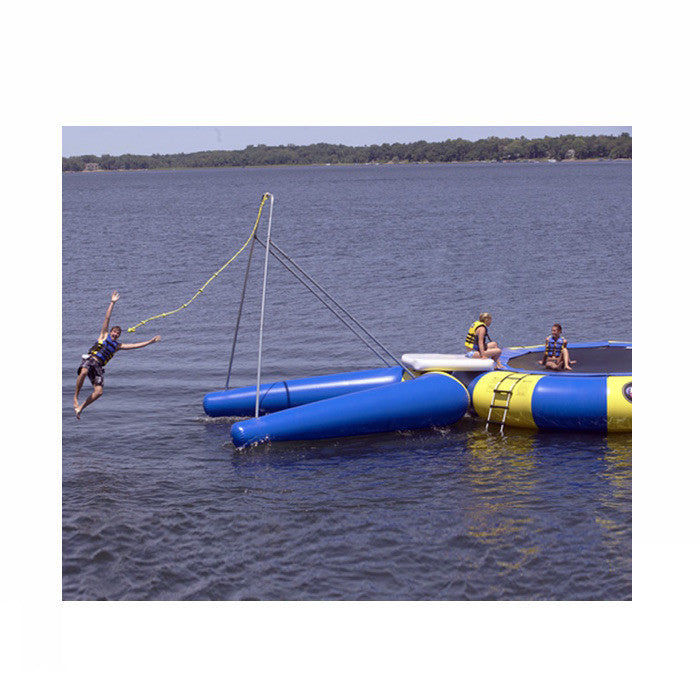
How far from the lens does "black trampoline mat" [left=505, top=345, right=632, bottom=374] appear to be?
13031 mm

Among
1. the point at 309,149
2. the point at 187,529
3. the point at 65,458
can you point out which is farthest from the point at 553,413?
the point at 309,149

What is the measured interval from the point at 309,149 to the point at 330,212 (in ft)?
87.5

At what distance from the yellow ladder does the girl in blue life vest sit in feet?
2.11

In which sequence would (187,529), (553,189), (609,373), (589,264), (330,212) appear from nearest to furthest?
(187,529) → (609,373) → (589,264) → (330,212) → (553,189)

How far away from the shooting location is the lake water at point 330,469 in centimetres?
880

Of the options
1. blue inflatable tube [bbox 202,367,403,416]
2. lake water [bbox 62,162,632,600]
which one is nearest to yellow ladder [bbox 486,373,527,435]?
lake water [bbox 62,162,632,600]

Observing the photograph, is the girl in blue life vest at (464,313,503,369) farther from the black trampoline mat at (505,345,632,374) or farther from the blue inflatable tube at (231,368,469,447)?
the blue inflatable tube at (231,368,469,447)

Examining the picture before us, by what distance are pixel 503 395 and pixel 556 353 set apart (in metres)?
1.15

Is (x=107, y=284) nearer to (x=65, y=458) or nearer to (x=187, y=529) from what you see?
(x=65, y=458)

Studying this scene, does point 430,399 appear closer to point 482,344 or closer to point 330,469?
point 482,344

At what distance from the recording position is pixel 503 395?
12523mm

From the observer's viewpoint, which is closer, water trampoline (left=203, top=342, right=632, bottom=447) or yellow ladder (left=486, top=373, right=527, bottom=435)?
water trampoline (left=203, top=342, right=632, bottom=447)

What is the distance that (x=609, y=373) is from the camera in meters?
12.5

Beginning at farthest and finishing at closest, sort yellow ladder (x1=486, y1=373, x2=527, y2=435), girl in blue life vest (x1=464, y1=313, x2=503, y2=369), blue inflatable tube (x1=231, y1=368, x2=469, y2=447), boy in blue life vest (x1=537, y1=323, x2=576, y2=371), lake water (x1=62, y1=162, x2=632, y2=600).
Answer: girl in blue life vest (x1=464, y1=313, x2=503, y2=369), boy in blue life vest (x1=537, y1=323, x2=576, y2=371), yellow ladder (x1=486, y1=373, x2=527, y2=435), blue inflatable tube (x1=231, y1=368, x2=469, y2=447), lake water (x1=62, y1=162, x2=632, y2=600)
